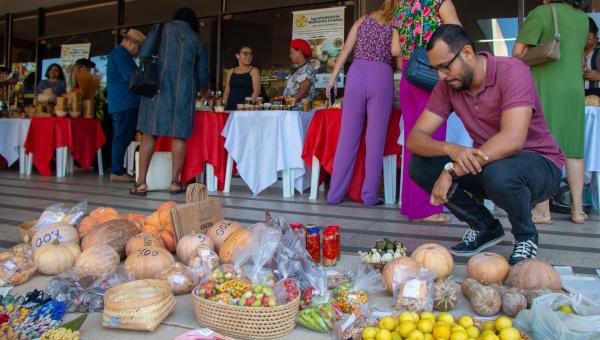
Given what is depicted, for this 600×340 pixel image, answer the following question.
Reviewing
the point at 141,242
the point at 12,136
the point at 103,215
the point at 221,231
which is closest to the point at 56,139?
the point at 12,136

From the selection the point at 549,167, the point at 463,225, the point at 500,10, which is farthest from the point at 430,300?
the point at 500,10

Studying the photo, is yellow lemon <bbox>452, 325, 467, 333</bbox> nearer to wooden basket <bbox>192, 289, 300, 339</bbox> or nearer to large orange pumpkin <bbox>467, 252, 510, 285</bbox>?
wooden basket <bbox>192, 289, 300, 339</bbox>

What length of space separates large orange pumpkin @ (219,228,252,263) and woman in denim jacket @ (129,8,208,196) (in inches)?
114

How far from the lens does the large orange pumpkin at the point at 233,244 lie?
2.48m

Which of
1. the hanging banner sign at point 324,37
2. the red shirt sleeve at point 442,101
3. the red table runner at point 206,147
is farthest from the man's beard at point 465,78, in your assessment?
the hanging banner sign at point 324,37

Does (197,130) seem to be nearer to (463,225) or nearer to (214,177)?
(214,177)

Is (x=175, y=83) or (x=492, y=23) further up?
(x=492, y=23)

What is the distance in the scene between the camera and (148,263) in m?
2.42

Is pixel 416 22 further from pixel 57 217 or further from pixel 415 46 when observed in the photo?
pixel 57 217

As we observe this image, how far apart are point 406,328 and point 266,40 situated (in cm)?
819

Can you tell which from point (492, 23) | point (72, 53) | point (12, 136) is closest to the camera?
point (492, 23)

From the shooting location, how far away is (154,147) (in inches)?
219

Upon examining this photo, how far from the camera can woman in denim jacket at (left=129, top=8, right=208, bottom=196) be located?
5.26 m

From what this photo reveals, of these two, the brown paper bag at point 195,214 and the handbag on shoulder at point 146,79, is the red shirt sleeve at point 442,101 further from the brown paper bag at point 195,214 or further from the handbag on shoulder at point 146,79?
the handbag on shoulder at point 146,79
